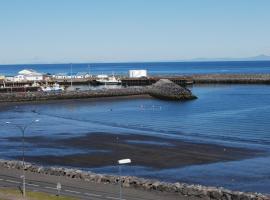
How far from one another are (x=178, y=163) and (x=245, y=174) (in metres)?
7.90

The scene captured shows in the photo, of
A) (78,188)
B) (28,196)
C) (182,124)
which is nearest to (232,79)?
(182,124)

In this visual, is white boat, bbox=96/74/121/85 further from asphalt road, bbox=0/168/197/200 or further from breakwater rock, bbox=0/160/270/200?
asphalt road, bbox=0/168/197/200

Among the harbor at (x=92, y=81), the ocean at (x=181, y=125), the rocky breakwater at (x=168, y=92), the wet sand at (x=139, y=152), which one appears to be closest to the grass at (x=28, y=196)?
the ocean at (x=181, y=125)

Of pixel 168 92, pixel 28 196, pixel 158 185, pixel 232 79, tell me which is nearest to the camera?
pixel 28 196

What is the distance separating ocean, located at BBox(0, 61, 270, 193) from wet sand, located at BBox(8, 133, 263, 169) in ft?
6.47

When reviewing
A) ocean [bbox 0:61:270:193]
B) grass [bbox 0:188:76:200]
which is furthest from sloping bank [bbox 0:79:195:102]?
grass [bbox 0:188:76:200]

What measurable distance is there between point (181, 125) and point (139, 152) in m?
25.9

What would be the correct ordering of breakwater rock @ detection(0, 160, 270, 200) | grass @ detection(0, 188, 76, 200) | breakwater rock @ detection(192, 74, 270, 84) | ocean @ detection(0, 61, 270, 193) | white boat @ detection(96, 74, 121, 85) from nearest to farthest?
grass @ detection(0, 188, 76, 200)
breakwater rock @ detection(0, 160, 270, 200)
ocean @ detection(0, 61, 270, 193)
white boat @ detection(96, 74, 121, 85)
breakwater rock @ detection(192, 74, 270, 84)

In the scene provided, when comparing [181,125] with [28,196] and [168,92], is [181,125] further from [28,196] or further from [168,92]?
[28,196]

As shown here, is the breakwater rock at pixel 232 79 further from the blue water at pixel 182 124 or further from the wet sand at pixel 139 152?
the wet sand at pixel 139 152

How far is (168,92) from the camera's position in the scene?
450 feet

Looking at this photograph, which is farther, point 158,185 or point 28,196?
point 158,185

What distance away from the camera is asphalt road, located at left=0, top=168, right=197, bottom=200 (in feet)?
131

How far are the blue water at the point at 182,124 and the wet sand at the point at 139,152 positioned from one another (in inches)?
81.9
